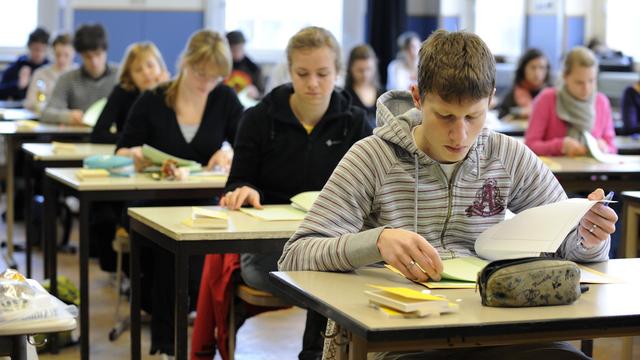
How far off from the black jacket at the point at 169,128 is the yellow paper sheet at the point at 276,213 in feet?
3.78

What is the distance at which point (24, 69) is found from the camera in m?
9.03

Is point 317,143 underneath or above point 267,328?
above

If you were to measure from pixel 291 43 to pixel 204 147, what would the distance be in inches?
42.2

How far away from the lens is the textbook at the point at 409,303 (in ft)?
5.82

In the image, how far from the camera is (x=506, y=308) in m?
1.88

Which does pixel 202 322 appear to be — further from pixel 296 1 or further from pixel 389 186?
pixel 296 1

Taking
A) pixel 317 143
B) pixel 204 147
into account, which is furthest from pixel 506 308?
pixel 204 147

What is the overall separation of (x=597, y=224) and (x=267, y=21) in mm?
9349

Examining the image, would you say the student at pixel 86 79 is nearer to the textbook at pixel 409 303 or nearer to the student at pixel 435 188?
the student at pixel 435 188

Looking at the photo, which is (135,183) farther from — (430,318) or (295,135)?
(430,318)

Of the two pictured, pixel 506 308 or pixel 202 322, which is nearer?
pixel 506 308

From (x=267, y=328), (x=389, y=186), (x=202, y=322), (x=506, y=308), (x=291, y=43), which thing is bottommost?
(x=267, y=328)

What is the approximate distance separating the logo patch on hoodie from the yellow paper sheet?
2.87ft

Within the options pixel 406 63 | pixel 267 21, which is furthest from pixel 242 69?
pixel 267 21
